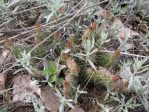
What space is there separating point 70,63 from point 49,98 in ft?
0.73

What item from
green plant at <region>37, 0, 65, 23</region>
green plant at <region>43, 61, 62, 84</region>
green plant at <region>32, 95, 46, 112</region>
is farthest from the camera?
green plant at <region>37, 0, 65, 23</region>

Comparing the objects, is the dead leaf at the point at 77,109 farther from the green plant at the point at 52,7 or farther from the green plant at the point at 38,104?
the green plant at the point at 52,7

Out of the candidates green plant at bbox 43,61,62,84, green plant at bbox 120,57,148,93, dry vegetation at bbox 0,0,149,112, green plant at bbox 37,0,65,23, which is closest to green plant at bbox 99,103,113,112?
dry vegetation at bbox 0,0,149,112

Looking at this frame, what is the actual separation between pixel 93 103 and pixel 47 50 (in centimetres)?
39

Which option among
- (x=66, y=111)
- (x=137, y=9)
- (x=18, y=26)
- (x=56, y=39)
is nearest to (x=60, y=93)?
(x=66, y=111)

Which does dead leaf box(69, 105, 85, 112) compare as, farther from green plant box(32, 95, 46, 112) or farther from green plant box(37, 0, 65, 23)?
green plant box(37, 0, 65, 23)

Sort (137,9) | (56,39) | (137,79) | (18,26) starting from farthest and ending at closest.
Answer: (137,9) → (18,26) → (56,39) → (137,79)

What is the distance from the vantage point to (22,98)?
1.57 m

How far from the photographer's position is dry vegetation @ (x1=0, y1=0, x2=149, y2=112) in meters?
1.51

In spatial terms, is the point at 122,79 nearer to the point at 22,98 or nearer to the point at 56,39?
the point at 56,39

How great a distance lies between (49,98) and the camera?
1.55 meters

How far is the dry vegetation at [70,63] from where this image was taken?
1512 millimetres

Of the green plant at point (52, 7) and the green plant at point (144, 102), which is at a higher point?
the green plant at point (52, 7)

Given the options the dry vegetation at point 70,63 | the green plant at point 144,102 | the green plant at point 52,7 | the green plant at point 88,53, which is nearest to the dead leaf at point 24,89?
the dry vegetation at point 70,63
